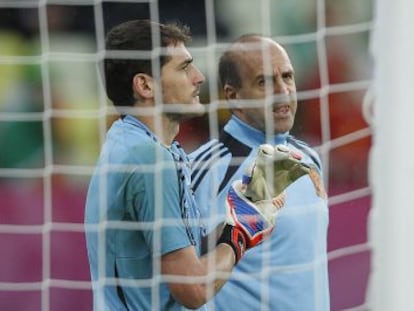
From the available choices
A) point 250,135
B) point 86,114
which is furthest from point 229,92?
point 86,114

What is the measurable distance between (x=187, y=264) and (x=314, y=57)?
0.29 m

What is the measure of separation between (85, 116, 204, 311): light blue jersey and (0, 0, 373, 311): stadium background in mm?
20

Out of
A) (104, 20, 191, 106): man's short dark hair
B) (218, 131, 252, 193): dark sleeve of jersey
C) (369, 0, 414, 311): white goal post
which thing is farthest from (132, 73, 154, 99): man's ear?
(369, 0, 414, 311): white goal post

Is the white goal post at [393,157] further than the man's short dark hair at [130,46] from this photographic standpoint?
No

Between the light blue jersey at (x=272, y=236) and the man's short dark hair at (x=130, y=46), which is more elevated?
the man's short dark hair at (x=130, y=46)

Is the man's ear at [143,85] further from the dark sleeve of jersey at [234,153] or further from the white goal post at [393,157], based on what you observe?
the white goal post at [393,157]

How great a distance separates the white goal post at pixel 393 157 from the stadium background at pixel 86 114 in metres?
0.04

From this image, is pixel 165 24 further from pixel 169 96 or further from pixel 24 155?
pixel 24 155

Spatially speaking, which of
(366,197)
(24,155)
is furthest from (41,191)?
(366,197)

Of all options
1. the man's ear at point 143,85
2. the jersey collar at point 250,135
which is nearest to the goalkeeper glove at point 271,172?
the jersey collar at point 250,135

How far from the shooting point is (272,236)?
1.14m

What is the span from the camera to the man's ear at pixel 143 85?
1109mm

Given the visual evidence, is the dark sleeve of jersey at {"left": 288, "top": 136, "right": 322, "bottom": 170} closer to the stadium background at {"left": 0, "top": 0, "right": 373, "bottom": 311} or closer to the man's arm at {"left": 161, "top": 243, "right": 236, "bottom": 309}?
the stadium background at {"left": 0, "top": 0, "right": 373, "bottom": 311}

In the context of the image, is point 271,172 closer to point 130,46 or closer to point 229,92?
point 229,92
